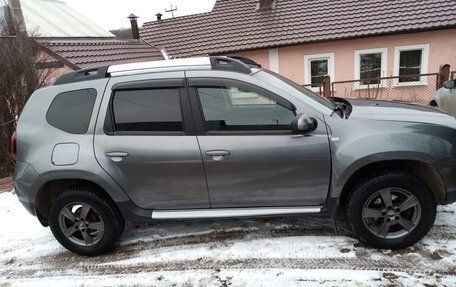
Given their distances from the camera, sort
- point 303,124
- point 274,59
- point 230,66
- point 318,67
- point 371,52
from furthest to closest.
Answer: point 274,59
point 318,67
point 371,52
point 230,66
point 303,124

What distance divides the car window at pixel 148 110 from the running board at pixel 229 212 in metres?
0.81

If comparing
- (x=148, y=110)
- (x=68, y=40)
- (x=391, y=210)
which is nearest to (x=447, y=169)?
(x=391, y=210)

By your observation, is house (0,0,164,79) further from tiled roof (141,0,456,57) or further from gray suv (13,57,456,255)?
gray suv (13,57,456,255)

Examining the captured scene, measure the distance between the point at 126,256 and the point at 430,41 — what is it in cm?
1225

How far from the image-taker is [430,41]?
11.9 meters

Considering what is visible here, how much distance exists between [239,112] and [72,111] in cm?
165

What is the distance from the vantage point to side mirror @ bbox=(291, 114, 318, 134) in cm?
308

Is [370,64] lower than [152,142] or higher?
higher

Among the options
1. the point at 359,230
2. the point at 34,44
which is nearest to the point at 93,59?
the point at 34,44

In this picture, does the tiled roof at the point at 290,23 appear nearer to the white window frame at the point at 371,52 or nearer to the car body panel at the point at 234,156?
the white window frame at the point at 371,52

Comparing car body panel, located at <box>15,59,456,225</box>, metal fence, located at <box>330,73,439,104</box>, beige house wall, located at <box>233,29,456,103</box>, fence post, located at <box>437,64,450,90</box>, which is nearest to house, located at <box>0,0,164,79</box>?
Answer: car body panel, located at <box>15,59,456,225</box>

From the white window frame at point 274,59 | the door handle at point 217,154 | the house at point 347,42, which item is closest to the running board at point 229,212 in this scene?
the door handle at point 217,154

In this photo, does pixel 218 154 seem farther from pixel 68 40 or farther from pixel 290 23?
pixel 68 40

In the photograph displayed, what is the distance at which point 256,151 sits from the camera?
322 centimetres
